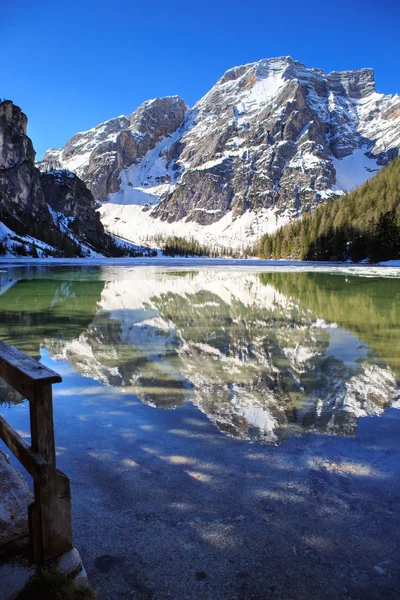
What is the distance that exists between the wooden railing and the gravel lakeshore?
52 cm

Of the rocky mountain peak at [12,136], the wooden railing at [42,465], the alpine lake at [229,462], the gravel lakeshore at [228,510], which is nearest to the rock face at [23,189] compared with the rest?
the rocky mountain peak at [12,136]

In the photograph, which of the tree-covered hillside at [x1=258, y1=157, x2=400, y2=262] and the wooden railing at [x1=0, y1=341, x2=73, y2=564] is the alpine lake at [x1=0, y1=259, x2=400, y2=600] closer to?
the wooden railing at [x1=0, y1=341, x2=73, y2=564]

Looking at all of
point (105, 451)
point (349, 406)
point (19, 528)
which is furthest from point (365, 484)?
point (19, 528)

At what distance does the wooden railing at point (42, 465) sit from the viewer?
2.30 meters

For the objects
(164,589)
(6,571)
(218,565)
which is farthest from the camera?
(218,565)

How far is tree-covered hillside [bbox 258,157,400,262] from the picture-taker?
76.7 metres

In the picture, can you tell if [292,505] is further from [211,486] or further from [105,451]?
[105,451]

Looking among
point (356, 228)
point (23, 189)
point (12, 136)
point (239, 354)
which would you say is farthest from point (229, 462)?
point (12, 136)

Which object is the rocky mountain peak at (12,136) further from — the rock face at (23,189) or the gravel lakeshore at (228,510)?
the gravel lakeshore at (228,510)

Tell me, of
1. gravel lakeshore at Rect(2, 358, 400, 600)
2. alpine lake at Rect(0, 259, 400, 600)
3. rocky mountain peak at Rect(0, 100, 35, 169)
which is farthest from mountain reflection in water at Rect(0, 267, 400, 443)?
rocky mountain peak at Rect(0, 100, 35, 169)

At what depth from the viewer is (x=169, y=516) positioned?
3.38 metres

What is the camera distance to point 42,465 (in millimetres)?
2307

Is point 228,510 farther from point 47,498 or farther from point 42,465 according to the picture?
point 42,465

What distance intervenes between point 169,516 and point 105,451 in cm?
143
